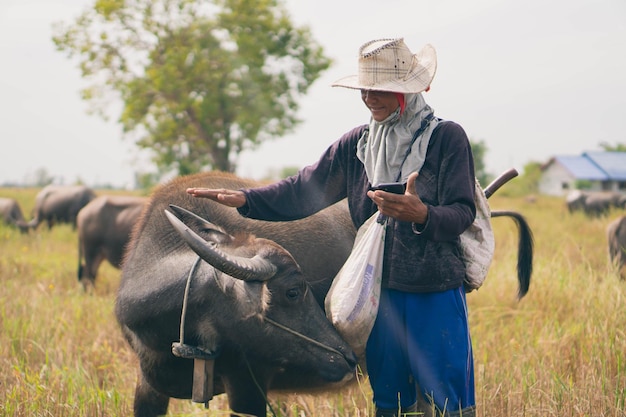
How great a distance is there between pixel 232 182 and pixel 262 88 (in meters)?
24.4

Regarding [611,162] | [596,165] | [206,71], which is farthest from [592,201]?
[596,165]

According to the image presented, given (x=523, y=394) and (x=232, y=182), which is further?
(x=232, y=182)

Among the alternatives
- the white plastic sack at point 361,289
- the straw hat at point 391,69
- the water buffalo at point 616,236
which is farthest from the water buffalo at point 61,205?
the straw hat at point 391,69

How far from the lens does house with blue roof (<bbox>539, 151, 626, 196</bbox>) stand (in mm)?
52281

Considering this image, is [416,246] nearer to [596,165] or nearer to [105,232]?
[105,232]

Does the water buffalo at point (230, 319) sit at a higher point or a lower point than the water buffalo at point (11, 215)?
higher

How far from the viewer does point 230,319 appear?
3006 millimetres

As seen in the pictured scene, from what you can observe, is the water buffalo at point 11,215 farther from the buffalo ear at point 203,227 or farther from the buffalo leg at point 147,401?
the buffalo ear at point 203,227

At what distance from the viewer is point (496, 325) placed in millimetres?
5688

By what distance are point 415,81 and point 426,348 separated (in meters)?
1.17

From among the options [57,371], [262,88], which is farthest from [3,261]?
[262,88]

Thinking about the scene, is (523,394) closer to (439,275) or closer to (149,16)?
(439,275)

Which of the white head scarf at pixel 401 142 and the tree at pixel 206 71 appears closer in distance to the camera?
the white head scarf at pixel 401 142

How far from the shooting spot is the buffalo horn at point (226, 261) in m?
2.72
